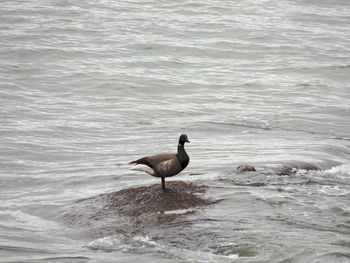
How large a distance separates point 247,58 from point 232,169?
1423 cm

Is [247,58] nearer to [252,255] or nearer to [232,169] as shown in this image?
[232,169]

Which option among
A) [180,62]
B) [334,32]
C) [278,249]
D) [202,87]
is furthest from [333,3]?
[278,249]

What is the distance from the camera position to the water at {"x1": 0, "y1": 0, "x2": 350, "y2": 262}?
755 cm

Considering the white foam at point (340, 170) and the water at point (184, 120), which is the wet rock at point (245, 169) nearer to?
the water at point (184, 120)

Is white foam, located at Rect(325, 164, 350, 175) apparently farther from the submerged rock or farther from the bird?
the bird

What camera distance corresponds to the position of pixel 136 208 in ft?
27.4

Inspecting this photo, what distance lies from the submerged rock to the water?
0.17 m

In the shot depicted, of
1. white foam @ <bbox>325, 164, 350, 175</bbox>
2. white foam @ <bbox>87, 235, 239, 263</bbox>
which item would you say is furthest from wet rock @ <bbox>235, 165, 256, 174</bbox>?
white foam @ <bbox>87, 235, 239, 263</bbox>

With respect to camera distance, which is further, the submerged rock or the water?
the submerged rock

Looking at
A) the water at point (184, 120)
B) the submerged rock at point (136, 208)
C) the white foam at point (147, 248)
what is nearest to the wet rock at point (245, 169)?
the water at point (184, 120)

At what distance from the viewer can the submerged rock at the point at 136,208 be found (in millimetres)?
7938

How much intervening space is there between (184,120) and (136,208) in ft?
23.0

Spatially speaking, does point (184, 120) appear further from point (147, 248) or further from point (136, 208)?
point (147, 248)

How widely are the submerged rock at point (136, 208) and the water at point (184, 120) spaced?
17cm
